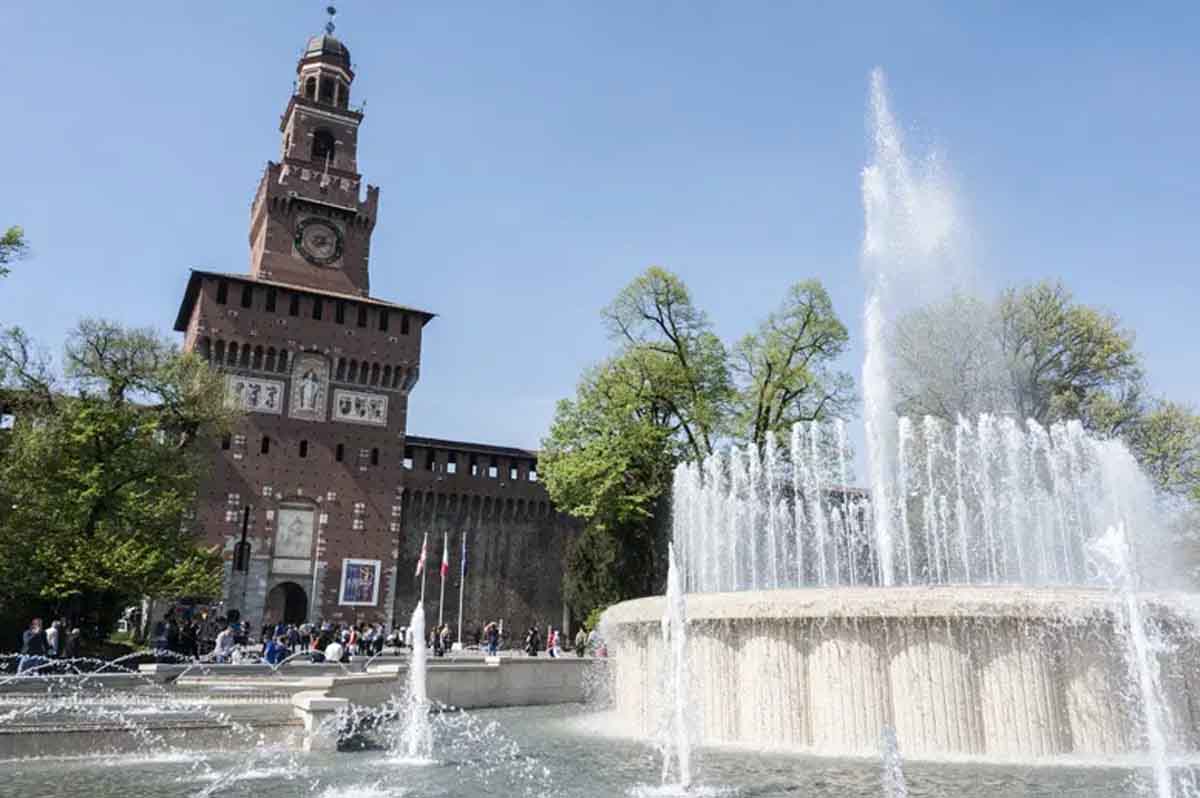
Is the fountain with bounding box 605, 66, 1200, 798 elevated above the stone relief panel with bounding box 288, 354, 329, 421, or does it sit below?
below

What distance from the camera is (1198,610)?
29.4ft

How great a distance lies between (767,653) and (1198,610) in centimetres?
435

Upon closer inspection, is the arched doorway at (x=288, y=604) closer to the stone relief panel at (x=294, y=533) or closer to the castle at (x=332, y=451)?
the castle at (x=332, y=451)

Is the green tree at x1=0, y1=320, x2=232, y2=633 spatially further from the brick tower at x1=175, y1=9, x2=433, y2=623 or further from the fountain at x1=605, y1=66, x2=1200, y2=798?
the fountain at x1=605, y1=66, x2=1200, y2=798

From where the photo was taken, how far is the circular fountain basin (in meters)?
8.84

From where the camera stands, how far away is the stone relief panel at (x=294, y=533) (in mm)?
35844

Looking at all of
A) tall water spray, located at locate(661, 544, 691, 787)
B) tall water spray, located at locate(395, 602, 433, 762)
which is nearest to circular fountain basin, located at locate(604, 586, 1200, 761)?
tall water spray, located at locate(661, 544, 691, 787)

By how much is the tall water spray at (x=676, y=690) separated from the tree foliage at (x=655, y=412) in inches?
604

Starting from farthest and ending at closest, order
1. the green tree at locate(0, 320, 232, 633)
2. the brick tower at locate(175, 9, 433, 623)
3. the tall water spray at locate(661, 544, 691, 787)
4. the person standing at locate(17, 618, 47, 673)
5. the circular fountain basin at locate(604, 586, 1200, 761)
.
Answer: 1. the brick tower at locate(175, 9, 433, 623)
2. the green tree at locate(0, 320, 232, 633)
3. the person standing at locate(17, 618, 47, 673)
4. the circular fountain basin at locate(604, 586, 1200, 761)
5. the tall water spray at locate(661, 544, 691, 787)

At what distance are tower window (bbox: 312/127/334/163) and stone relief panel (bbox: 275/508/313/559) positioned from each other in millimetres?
17589

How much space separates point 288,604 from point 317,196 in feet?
A: 61.0

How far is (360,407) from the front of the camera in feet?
127

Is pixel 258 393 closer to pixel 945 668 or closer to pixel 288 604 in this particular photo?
pixel 288 604

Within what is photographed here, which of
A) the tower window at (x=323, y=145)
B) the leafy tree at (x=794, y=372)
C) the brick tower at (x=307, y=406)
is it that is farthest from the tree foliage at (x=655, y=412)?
the tower window at (x=323, y=145)
